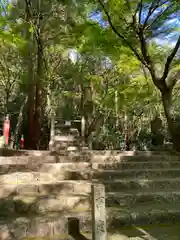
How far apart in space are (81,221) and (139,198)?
1335 millimetres

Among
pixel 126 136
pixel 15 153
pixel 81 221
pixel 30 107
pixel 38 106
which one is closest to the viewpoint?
pixel 81 221

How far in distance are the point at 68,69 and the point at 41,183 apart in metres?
9.90

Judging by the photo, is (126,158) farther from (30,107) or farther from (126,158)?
(30,107)

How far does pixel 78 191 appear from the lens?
14.7ft

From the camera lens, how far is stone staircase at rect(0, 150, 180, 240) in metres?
3.45

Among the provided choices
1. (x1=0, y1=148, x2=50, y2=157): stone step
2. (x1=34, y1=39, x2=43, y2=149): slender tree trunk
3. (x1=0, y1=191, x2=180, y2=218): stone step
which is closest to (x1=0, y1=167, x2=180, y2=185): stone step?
(x1=0, y1=191, x2=180, y2=218): stone step

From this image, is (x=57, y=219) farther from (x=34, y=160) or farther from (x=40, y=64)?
(x=40, y=64)

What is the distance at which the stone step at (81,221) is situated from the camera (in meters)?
3.24

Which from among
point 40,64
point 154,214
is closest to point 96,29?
point 40,64

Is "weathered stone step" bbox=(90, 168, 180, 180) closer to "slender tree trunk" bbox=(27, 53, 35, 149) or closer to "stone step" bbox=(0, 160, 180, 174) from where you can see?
"stone step" bbox=(0, 160, 180, 174)

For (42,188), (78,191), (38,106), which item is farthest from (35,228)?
(38,106)

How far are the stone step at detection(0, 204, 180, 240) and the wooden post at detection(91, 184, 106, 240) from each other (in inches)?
23.4

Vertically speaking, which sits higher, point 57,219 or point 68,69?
point 68,69

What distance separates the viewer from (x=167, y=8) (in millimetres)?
6906
